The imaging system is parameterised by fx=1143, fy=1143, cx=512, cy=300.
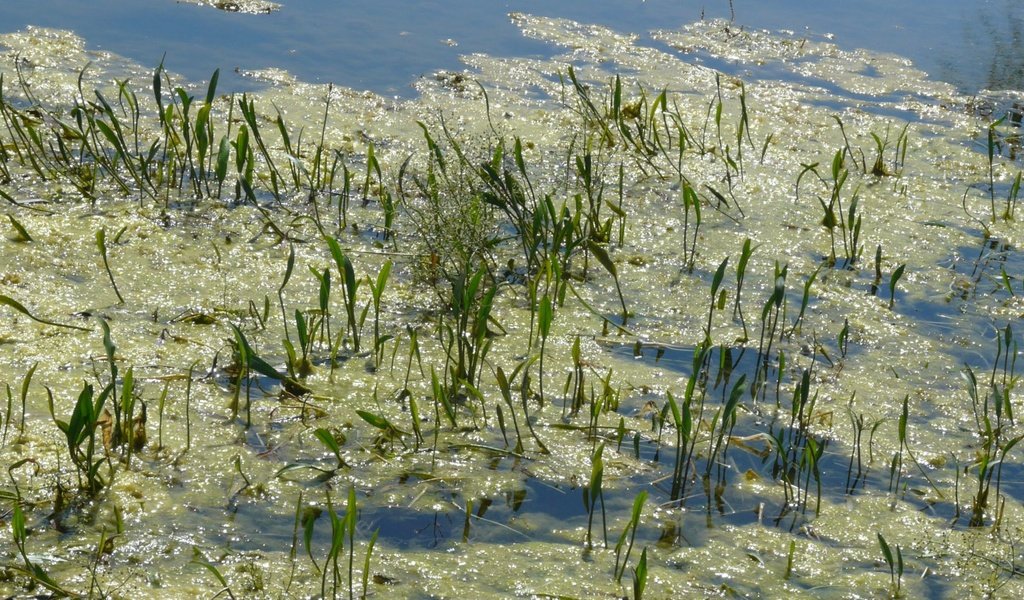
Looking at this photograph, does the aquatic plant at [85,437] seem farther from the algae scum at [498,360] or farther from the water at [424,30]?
the water at [424,30]

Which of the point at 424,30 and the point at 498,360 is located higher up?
the point at 424,30

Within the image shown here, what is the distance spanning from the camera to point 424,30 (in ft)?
21.0

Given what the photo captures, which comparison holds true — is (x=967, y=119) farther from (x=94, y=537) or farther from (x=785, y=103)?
(x=94, y=537)

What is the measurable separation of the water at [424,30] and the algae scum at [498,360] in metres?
0.62

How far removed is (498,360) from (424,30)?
3775 mm

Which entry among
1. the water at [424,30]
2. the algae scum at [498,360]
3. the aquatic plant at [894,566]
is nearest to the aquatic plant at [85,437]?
the algae scum at [498,360]

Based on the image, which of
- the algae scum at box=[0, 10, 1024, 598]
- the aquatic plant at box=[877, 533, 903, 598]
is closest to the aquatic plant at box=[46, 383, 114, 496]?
the algae scum at box=[0, 10, 1024, 598]

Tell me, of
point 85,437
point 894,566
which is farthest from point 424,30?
point 894,566

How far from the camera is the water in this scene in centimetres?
558

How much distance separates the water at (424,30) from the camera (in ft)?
18.3

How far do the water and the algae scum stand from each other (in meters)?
0.62

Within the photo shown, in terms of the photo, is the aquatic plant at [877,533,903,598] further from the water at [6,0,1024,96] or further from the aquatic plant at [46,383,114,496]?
the water at [6,0,1024,96]

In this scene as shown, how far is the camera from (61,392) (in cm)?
264

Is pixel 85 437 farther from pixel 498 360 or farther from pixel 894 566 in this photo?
pixel 894 566
